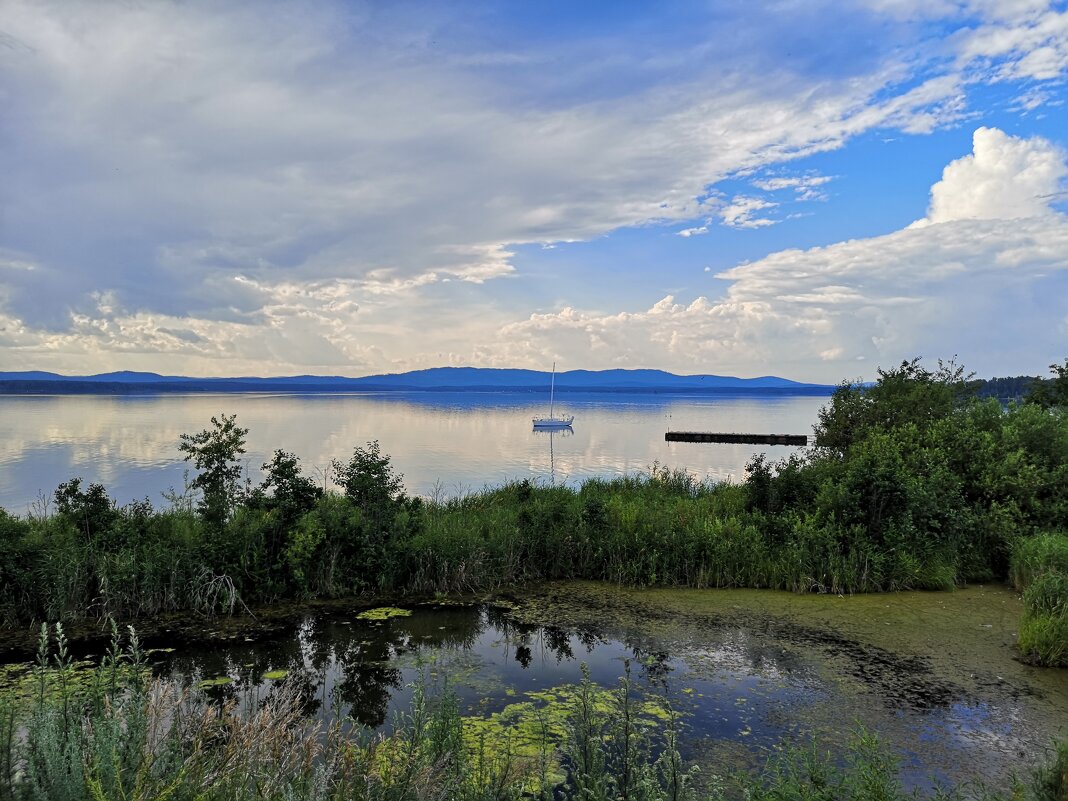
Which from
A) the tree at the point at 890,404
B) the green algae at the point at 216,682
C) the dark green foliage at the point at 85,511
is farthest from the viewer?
the tree at the point at 890,404

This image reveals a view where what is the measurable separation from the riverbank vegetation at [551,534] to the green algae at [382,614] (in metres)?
0.68

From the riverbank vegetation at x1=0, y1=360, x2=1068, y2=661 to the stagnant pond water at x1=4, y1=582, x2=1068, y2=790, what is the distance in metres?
0.67

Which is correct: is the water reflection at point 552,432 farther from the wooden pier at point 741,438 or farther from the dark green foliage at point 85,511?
the dark green foliage at point 85,511

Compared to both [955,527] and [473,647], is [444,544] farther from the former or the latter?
[955,527]

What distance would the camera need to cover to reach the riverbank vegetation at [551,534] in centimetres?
930

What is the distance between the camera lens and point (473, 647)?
8445 millimetres

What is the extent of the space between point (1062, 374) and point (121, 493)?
29.4 m

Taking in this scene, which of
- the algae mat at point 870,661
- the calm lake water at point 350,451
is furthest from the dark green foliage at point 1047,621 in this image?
the calm lake water at point 350,451

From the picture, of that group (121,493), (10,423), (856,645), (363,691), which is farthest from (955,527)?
(10,423)

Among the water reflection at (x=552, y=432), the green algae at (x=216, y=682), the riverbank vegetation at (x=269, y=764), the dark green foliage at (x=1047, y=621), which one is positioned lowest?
the water reflection at (x=552, y=432)

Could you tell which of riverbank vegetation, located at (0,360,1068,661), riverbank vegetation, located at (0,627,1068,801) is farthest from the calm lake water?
riverbank vegetation, located at (0,627,1068,801)

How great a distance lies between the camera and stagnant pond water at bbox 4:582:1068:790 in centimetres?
608

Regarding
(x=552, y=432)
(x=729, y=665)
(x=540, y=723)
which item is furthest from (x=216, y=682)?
(x=552, y=432)

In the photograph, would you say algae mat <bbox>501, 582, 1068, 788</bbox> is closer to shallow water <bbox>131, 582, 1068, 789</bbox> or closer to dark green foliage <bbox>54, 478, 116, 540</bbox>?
shallow water <bbox>131, 582, 1068, 789</bbox>
